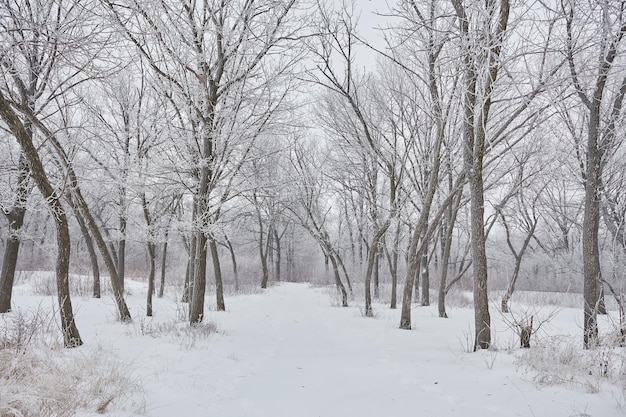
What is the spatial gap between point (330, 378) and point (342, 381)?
0.19 m

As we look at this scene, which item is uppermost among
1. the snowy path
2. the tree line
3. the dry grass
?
the tree line

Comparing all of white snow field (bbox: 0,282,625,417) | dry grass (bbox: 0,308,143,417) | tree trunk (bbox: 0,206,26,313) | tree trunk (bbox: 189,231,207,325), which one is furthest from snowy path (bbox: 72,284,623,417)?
tree trunk (bbox: 0,206,26,313)

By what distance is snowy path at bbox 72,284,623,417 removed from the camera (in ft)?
11.1

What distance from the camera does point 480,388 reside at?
3.88m

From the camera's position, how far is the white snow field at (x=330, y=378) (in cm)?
336

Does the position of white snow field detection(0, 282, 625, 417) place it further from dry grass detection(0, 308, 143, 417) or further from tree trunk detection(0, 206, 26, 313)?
tree trunk detection(0, 206, 26, 313)

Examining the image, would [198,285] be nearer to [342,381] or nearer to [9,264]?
[342,381]

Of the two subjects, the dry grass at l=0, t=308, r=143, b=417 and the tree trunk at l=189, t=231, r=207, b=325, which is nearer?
the dry grass at l=0, t=308, r=143, b=417

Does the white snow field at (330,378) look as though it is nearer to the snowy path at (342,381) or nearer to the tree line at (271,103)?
the snowy path at (342,381)

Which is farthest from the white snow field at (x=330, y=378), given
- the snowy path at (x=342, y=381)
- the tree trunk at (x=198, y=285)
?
the tree trunk at (x=198, y=285)

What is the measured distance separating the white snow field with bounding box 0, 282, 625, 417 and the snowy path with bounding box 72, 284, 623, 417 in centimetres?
1

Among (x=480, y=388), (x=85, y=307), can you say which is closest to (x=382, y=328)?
(x=480, y=388)

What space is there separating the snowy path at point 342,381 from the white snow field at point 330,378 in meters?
0.01

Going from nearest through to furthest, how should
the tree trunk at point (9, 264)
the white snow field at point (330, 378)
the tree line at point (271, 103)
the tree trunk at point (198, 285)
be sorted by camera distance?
the white snow field at point (330, 378) < the tree line at point (271, 103) < the tree trunk at point (198, 285) < the tree trunk at point (9, 264)
